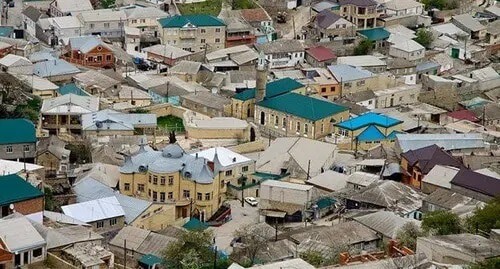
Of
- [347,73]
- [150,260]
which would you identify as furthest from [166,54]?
[150,260]

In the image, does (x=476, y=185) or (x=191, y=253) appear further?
(x=476, y=185)

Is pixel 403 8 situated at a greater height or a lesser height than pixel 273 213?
greater

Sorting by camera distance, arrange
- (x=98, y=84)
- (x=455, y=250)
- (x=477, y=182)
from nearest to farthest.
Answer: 1. (x=455, y=250)
2. (x=477, y=182)
3. (x=98, y=84)

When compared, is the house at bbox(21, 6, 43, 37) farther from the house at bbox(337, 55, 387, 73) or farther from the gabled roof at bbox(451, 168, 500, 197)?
the gabled roof at bbox(451, 168, 500, 197)

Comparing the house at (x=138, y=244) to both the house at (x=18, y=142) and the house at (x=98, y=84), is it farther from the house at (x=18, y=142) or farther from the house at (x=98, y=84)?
the house at (x=98, y=84)

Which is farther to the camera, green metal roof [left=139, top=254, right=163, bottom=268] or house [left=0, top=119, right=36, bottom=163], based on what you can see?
house [left=0, top=119, right=36, bottom=163]

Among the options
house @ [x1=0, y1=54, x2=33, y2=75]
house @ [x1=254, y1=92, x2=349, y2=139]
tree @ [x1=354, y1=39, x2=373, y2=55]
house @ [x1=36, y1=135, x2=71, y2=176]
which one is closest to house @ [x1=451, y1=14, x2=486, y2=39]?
tree @ [x1=354, y1=39, x2=373, y2=55]

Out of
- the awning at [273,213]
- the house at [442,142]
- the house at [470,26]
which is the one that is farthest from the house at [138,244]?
the house at [470,26]

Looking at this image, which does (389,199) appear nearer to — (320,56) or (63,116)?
(63,116)
